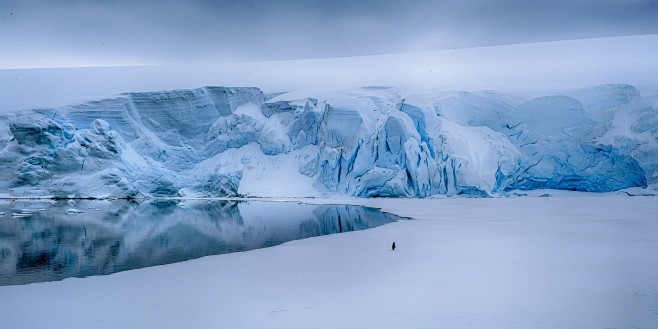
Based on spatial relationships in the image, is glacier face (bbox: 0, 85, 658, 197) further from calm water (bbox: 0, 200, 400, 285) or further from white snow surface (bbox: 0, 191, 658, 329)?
white snow surface (bbox: 0, 191, 658, 329)

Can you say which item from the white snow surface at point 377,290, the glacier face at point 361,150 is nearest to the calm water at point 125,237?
the white snow surface at point 377,290

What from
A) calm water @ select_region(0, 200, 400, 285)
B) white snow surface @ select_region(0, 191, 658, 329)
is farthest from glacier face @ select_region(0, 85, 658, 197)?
white snow surface @ select_region(0, 191, 658, 329)

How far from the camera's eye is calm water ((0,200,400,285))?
6520mm

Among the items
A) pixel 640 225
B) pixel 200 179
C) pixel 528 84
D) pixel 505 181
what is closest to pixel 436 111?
pixel 505 181

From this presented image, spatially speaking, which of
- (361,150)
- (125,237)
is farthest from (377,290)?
(361,150)

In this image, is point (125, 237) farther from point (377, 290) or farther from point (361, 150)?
point (361, 150)

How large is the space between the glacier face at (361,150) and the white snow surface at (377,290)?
13.2 m

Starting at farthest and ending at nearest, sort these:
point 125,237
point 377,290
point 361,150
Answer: point 361,150 < point 125,237 < point 377,290

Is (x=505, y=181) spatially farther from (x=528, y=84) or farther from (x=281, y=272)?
(x=281, y=272)

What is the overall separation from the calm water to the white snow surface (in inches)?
39.0

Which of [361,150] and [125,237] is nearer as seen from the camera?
[125,237]

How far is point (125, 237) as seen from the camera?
9602mm

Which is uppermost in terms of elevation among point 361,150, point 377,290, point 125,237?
point 377,290

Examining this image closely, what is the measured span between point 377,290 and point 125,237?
659cm
